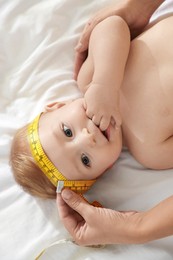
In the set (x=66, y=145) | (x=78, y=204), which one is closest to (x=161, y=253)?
(x=78, y=204)

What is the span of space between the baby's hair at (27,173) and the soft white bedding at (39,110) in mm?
37

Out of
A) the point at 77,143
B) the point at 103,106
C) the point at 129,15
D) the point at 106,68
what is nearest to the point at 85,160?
the point at 77,143

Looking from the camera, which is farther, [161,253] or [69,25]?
[69,25]

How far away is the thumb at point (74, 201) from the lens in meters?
1.25

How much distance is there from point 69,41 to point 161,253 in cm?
80

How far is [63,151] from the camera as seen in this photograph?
127 cm

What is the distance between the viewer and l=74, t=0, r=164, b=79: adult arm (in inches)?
57.0

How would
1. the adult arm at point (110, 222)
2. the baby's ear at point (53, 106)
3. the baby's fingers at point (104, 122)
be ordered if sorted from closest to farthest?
the adult arm at point (110, 222) < the baby's fingers at point (104, 122) < the baby's ear at point (53, 106)

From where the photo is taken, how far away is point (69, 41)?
1578 millimetres

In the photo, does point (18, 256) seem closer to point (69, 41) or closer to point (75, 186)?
point (75, 186)

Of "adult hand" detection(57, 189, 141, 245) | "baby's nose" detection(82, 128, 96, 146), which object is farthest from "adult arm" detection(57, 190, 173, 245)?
"baby's nose" detection(82, 128, 96, 146)

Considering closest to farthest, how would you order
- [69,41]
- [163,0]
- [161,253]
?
[161,253], [163,0], [69,41]

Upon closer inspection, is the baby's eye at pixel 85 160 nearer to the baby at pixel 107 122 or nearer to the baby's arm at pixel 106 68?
Result: the baby at pixel 107 122

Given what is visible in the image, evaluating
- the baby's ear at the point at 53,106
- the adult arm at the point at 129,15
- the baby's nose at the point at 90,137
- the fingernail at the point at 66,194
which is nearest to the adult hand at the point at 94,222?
the fingernail at the point at 66,194
